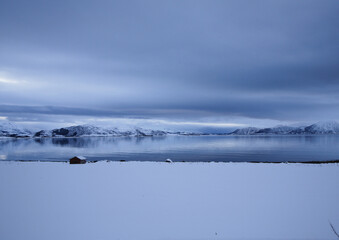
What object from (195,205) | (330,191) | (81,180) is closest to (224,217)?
(195,205)

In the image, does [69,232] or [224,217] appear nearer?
[69,232]

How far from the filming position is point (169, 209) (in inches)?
523


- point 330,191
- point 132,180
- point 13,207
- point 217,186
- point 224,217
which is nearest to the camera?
point 224,217

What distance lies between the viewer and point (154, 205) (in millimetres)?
13914

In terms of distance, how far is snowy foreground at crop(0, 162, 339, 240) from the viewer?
10.5 meters

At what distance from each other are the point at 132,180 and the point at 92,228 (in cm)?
1043

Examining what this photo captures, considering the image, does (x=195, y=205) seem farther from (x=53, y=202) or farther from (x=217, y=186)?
(x=53, y=202)

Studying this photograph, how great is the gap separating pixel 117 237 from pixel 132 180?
37.2 ft

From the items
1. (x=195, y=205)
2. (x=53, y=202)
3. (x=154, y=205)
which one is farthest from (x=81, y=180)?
(x=195, y=205)

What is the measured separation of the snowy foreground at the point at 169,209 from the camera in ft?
34.4

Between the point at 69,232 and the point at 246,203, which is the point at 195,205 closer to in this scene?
the point at 246,203

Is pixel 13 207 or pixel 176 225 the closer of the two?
pixel 176 225

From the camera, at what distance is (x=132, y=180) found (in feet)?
69.9

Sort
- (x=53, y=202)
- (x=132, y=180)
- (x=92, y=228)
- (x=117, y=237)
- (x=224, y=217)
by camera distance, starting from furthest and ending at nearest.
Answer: (x=132, y=180) → (x=53, y=202) → (x=224, y=217) → (x=92, y=228) → (x=117, y=237)
